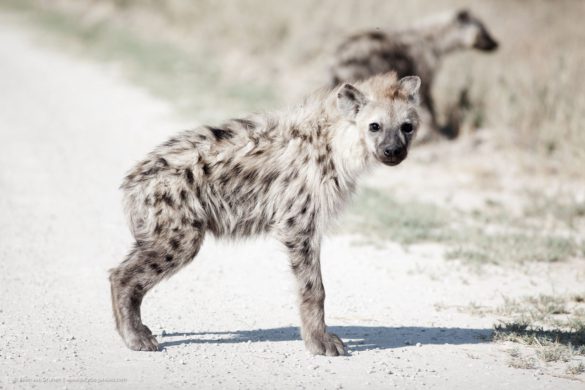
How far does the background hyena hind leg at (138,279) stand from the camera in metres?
3.84

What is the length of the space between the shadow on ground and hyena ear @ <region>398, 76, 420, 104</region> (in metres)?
1.21

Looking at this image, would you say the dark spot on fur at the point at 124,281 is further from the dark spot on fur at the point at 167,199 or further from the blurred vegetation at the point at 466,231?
the blurred vegetation at the point at 466,231

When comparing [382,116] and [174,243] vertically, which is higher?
[382,116]

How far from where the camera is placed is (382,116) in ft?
13.5

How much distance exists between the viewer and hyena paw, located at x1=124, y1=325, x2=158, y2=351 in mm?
3887

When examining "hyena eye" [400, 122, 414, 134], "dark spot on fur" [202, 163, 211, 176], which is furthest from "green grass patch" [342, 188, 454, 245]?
"dark spot on fur" [202, 163, 211, 176]

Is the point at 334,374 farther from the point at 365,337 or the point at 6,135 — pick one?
the point at 6,135

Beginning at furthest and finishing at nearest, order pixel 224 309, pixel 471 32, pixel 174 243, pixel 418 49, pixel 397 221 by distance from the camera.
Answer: pixel 471 32, pixel 418 49, pixel 397 221, pixel 224 309, pixel 174 243

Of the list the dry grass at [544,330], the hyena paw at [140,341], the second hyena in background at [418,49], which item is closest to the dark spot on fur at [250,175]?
the hyena paw at [140,341]

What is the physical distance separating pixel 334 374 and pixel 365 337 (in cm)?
57

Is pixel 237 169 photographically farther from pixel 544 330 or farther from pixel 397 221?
pixel 397 221

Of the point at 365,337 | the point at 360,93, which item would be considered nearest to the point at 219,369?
the point at 365,337

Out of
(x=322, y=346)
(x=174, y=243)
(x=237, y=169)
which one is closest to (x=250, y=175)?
(x=237, y=169)

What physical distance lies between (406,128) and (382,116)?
158 millimetres
